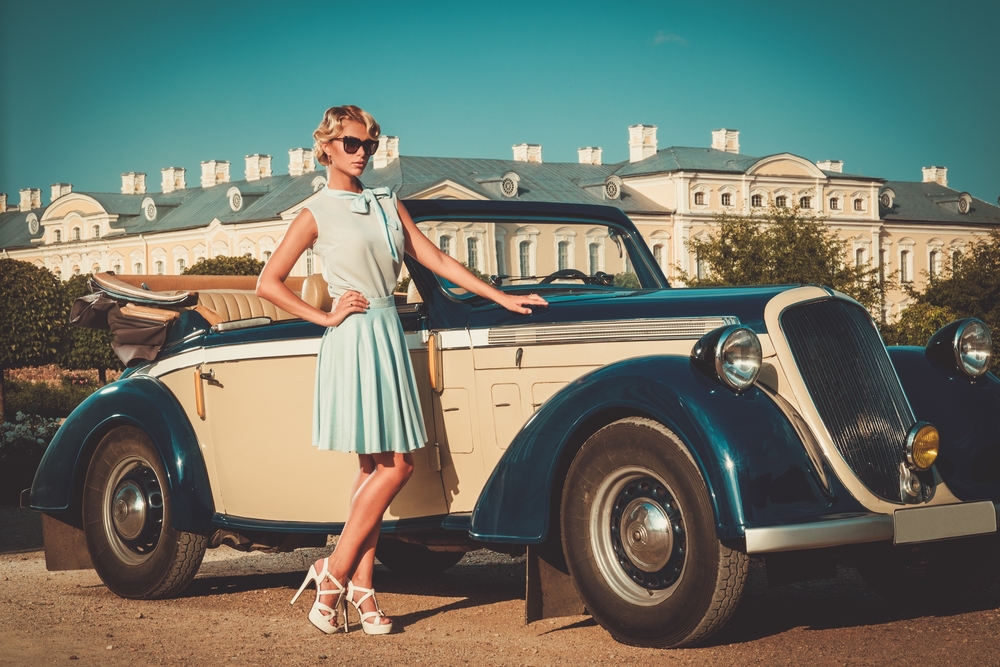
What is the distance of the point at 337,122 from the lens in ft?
16.9

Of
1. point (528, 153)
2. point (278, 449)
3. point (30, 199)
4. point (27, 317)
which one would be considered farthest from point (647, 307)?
point (30, 199)

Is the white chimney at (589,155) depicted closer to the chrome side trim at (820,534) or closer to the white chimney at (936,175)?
the white chimney at (936,175)

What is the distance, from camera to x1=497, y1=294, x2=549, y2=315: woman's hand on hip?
5.15 metres

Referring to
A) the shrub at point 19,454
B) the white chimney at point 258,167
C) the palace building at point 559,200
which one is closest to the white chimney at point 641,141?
the palace building at point 559,200

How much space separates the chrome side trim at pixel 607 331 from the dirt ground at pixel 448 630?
1107mm

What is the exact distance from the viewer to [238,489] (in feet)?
19.7

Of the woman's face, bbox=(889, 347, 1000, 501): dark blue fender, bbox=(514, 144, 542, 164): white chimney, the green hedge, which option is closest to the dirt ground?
bbox=(889, 347, 1000, 501): dark blue fender

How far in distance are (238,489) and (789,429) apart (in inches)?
105

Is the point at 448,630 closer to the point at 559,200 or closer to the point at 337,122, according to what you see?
the point at 337,122

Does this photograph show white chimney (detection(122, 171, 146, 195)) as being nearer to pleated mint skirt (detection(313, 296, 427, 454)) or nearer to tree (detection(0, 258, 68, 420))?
tree (detection(0, 258, 68, 420))

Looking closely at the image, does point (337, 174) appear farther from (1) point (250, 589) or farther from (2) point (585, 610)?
(1) point (250, 589)

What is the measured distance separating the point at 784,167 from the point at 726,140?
6.87 metres

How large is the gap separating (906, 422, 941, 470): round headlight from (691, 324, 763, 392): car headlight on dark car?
Answer: 2.22 ft

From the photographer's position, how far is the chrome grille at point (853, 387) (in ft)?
15.3
